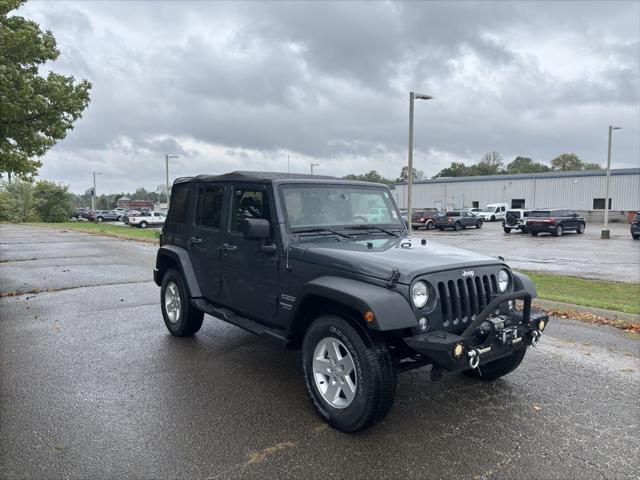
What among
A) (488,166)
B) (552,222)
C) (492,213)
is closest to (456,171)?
(488,166)

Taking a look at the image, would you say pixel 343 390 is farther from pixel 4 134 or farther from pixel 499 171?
pixel 499 171

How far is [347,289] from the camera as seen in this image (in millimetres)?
3502

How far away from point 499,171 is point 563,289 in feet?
371

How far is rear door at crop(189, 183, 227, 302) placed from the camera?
5164mm

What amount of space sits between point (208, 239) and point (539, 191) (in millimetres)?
59680

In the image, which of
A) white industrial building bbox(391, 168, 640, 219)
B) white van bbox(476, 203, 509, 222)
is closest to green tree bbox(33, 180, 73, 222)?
white industrial building bbox(391, 168, 640, 219)

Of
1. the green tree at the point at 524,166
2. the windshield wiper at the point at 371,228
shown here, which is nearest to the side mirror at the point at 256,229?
the windshield wiper at the point at 371,228

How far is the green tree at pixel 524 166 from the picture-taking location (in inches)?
4341

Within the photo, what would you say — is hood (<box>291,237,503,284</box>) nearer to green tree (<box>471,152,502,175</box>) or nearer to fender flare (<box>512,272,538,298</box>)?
fender flare (<box>512,272,538,298</box>)

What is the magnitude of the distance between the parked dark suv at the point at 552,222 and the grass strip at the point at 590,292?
19.8 m

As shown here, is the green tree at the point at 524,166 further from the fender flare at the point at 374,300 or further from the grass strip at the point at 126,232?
the fender flare at the point at 374,300

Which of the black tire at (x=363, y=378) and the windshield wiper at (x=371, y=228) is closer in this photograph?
the black tire at (x=363, y=378)

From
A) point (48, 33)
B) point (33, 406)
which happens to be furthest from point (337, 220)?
point (48, 33)

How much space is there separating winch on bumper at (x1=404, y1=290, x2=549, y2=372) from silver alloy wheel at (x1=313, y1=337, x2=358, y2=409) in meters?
0.53
